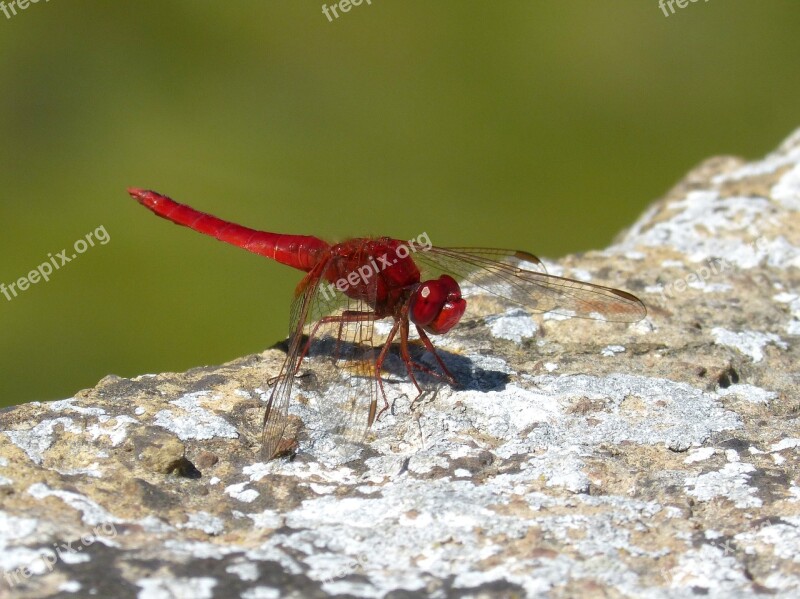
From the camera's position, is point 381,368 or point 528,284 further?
point 528,284

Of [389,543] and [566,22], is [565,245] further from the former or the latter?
[389,543]

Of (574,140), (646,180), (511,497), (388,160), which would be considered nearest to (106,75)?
(388,160)

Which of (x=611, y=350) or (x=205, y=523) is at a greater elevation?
(x=205, y=523)

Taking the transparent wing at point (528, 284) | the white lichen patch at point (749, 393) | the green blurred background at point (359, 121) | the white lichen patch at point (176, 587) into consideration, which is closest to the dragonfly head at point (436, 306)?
the transparent wing at point (528, 284)

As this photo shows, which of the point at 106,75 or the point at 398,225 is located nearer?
the point at 398,225

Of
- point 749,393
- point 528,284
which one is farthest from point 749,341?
point 528,284

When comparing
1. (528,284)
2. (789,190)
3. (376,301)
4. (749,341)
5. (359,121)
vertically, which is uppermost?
(359,121)

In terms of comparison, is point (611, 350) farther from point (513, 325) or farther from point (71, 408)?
point (71, 408)
